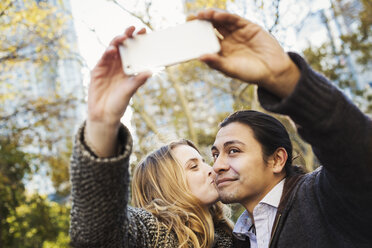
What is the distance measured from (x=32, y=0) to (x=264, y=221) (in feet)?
27.6

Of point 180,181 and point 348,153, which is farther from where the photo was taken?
point 180,181

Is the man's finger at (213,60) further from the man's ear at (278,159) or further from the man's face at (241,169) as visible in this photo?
the man's ear at (278,159)

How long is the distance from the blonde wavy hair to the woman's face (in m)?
0.05

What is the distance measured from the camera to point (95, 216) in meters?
1.47

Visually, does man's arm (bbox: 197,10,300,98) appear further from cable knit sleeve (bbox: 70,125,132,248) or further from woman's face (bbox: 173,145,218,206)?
woman's face (bbox: 173,145,218,206)

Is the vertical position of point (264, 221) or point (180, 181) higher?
point (264, 221)

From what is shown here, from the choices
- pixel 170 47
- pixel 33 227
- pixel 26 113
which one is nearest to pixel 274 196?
pixel 170 47

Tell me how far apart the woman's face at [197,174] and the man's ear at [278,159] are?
53 cm

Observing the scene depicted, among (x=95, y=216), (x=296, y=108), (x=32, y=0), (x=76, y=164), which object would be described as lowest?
(x=32, y=0)

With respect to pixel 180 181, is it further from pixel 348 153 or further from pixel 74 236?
pixel 348 153

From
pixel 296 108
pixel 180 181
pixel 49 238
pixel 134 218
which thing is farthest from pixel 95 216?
pixel 49 238

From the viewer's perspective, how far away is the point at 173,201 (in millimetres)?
2885

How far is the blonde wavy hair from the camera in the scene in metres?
2.50

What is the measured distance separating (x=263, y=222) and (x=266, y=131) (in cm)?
77
